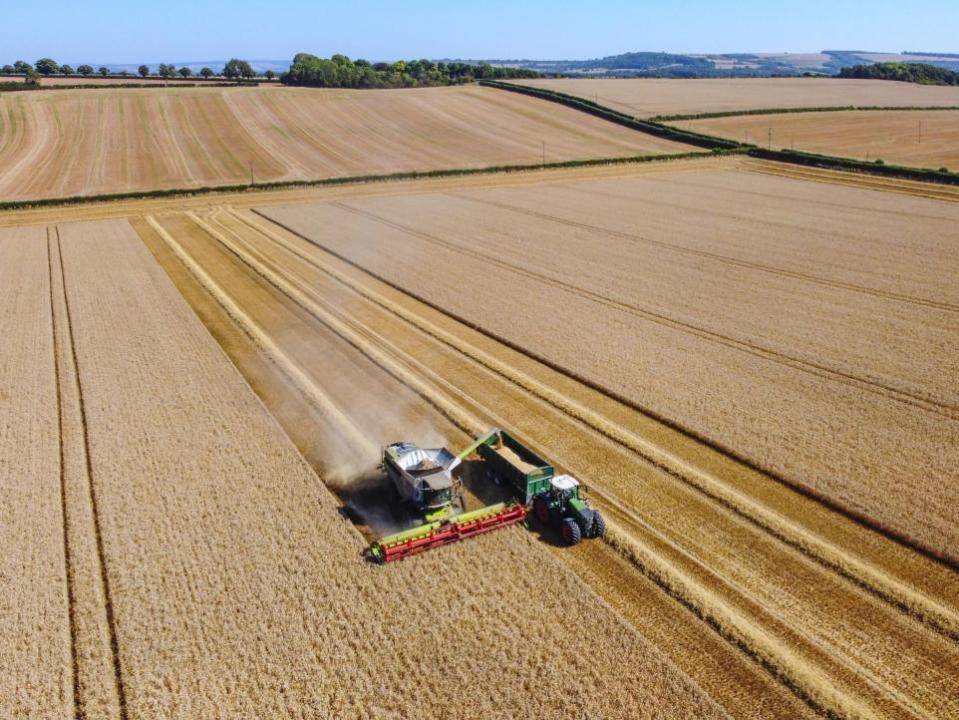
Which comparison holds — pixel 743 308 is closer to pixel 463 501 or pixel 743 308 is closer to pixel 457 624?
pixel 463 501

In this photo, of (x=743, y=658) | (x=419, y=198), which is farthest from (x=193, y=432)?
(x=419, y=198)

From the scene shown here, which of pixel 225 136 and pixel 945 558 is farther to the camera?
pixel 225 136

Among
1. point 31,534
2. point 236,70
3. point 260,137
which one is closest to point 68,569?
point 31,534

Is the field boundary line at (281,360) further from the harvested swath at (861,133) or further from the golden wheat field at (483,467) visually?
the harvested swath at (861,133)

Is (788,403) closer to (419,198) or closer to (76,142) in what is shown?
(419,198)

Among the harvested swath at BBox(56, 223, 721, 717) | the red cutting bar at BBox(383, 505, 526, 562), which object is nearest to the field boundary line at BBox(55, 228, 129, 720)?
the harvested swath at BBox(56, 223, 721, 717)

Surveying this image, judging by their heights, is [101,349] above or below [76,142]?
below

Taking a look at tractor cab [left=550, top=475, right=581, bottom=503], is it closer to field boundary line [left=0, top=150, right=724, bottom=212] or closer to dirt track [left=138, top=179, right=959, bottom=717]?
dirt track [left=138, top=179, right=959, bottom=717]
